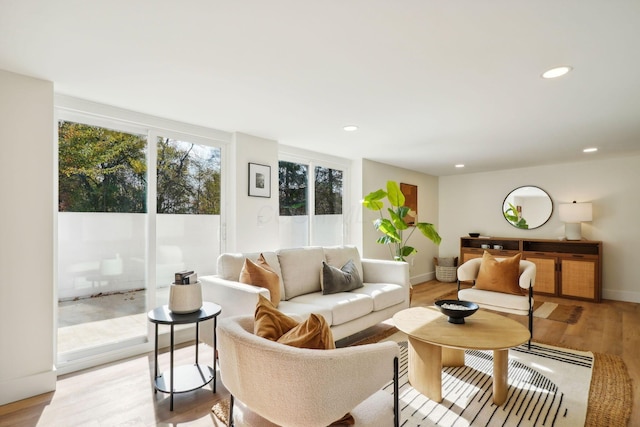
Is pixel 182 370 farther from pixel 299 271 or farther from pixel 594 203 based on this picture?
pixel 594 203

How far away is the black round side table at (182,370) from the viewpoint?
2240mm

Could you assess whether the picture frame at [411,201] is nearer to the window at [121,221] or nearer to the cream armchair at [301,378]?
the window at [121,221]

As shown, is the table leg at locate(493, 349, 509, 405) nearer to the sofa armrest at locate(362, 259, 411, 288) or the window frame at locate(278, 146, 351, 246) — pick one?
the sofa armrest at locate(362, 259, 411, 288)

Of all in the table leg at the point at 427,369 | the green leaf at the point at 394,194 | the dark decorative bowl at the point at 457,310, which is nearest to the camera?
the table leg at the point at 427,369

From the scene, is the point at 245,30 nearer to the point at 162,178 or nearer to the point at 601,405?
the point at 162,178

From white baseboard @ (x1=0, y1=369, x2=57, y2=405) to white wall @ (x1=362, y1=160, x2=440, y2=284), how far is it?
13.0 feet

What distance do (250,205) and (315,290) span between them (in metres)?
1.22

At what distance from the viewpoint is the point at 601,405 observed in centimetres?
224

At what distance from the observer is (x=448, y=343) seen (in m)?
2.16

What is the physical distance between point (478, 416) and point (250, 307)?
1696mm

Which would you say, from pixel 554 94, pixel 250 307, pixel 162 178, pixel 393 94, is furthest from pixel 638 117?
pixel 162 178

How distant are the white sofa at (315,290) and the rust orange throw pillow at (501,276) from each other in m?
0.85

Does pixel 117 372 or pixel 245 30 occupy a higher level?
pixel 245 30

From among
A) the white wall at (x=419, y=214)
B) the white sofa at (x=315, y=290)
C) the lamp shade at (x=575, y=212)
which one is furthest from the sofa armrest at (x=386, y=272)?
the lamp shade at (x=575, y=212)
